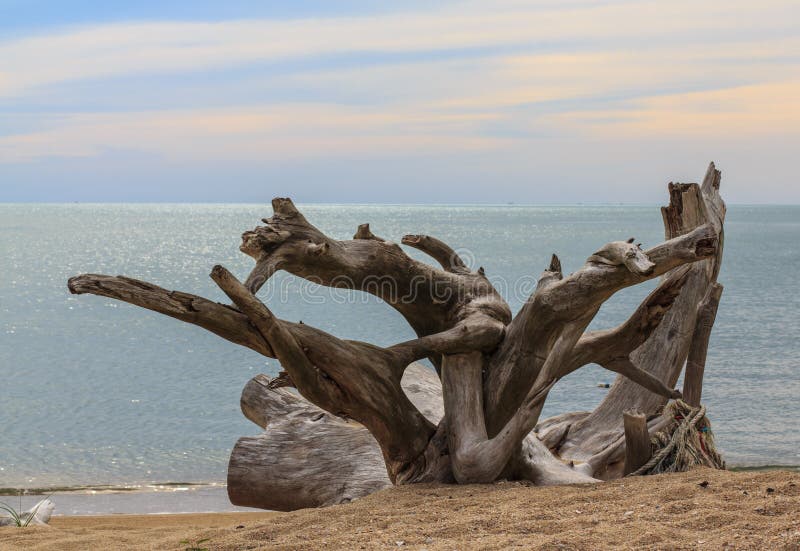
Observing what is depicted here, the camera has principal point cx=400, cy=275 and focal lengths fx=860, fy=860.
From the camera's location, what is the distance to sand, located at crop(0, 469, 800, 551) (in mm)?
3967

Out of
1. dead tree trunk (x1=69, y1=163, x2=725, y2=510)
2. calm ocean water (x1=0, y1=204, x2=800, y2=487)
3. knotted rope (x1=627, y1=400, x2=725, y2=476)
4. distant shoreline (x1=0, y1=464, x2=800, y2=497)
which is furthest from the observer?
calm ocean water (x1=0, y1=204, x2=800, y2=487)

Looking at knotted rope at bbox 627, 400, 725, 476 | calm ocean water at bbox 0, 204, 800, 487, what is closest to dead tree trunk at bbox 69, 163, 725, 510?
knotted rope at bbox 627, 400, 725, 476

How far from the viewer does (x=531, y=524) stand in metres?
4.38

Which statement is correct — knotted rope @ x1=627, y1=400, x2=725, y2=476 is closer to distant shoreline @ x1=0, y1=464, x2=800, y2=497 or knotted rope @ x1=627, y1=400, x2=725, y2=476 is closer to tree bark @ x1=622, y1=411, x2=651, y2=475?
tree bark @ x1=622, y1=411, x2=651, y2=475

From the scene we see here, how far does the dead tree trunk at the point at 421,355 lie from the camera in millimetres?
5453

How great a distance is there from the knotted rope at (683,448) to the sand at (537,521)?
0.37 metres

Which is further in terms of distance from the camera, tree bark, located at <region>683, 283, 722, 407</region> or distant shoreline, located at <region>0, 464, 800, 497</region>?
distant shoreline, located at <region>0, 464, 800, 497</region>

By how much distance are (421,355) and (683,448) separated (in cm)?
191

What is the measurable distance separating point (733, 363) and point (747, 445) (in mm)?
6455

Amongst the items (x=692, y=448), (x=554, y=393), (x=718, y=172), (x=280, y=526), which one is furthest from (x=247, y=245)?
(x=554, y=393)

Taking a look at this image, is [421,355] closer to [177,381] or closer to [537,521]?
[537,521]

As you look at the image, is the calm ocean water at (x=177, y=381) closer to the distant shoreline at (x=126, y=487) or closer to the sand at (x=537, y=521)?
the distant shoreline at (x=126, y=487)

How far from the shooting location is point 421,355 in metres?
6.12

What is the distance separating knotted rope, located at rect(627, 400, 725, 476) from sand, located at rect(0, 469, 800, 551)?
37 centimetres
